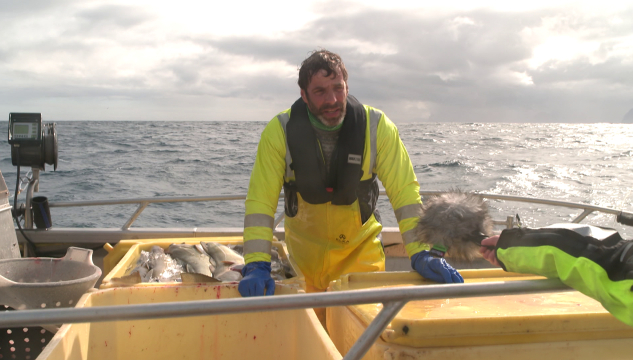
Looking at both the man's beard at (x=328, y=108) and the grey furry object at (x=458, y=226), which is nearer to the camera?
the grey furry object at (x=458, y=226)

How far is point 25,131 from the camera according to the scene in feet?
15.2

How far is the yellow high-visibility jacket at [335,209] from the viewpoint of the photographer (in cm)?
306

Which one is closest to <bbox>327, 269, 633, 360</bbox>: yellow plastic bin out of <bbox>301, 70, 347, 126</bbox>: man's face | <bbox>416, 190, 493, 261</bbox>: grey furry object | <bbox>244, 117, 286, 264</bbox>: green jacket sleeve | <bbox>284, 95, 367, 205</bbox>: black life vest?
<bbox>416, 190, 493, 261</bbox>: grey furry object

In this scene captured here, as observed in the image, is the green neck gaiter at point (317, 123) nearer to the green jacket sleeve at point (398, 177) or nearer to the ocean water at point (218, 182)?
the green jacket sleeve at point (398, 177)

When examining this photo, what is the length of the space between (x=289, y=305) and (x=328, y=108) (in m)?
1.89

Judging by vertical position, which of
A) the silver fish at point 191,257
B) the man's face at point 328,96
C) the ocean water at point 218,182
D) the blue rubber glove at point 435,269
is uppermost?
the man's face at point 328,96

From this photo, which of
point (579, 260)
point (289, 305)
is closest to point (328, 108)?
point (289, 305)

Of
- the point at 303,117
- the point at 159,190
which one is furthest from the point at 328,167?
the point at 159,190

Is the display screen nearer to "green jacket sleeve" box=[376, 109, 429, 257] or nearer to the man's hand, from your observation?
"green jacket sleeve" box=[376, 109, 429, 257]

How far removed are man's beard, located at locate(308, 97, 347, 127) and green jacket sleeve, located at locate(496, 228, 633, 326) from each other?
1737 mm

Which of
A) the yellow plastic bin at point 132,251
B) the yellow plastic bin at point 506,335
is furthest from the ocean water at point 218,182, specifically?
the yellow plastic bin at point 506,335

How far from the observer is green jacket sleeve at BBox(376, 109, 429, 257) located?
10.00 feet

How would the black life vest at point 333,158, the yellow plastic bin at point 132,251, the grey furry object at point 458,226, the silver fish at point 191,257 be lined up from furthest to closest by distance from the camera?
1. the silver fish at point 191,257
2. the yellow plastic bin at point 132,251
3. the black life vest at point 333,158
4. the grey furry object at point 458,226

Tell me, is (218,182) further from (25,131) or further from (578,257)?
(578,257)
